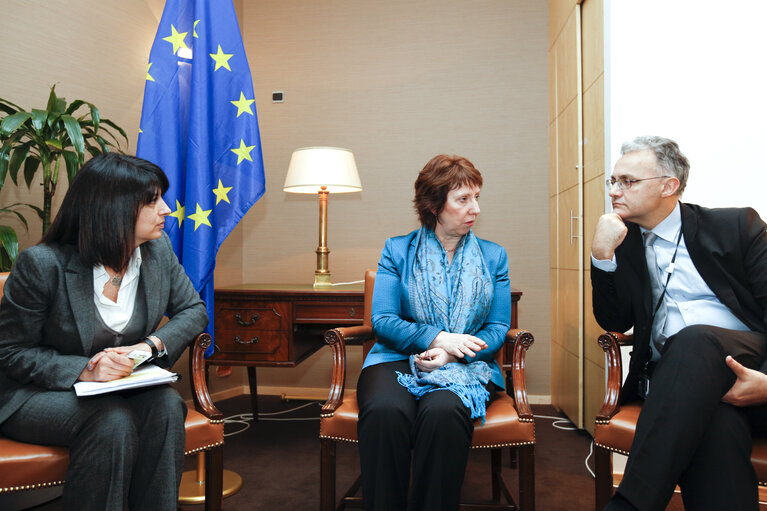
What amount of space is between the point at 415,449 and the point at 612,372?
722 mm

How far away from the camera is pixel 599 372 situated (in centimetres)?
269

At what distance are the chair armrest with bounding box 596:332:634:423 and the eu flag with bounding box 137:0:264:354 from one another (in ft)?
5.32

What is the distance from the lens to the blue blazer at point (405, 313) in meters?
1.83

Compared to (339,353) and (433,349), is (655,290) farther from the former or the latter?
(339,353)

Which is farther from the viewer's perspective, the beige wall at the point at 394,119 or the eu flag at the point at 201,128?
the beige wall at the point at 394,119

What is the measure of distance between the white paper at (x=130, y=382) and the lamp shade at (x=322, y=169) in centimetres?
157

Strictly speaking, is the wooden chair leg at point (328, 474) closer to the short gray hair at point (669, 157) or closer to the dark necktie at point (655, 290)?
the dark necktie at point (655, 290)

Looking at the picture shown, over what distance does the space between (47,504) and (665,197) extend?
2647 millimetres

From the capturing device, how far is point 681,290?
5.60 feet

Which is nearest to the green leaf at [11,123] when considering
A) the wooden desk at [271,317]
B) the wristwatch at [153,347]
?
the wristwatch at [153,347]

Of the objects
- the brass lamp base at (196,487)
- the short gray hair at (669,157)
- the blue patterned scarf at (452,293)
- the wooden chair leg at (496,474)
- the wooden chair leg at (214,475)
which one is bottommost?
the brass lamp base at (196,487)

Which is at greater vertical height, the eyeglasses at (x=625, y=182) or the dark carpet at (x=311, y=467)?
the eyeglasses at (x=625, y=182)

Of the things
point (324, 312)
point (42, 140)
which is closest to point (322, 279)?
point (324, 312)

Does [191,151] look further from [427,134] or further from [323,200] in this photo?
[427,134]
